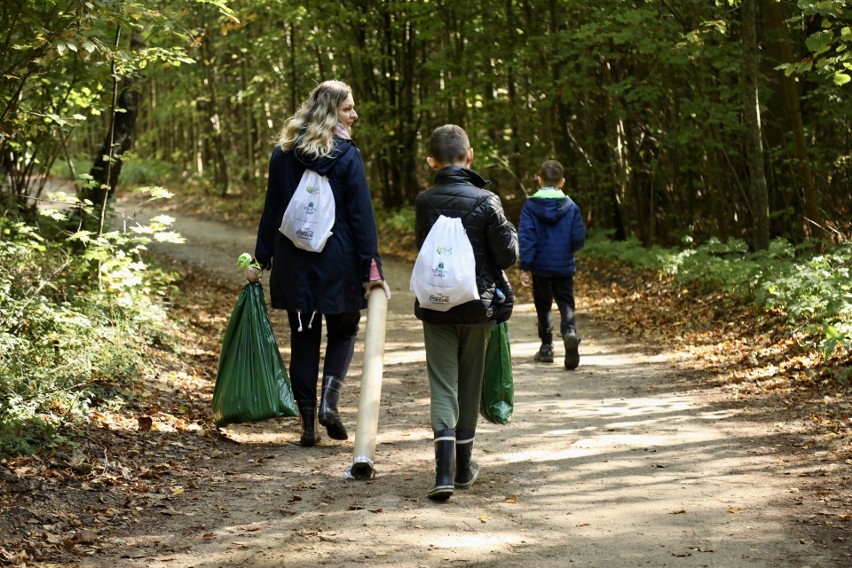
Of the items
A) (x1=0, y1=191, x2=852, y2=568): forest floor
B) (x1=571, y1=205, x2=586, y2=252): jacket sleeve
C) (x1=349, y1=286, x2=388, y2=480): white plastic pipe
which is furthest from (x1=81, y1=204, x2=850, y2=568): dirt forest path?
(x1=571, y1=205, x2=586, y2=252): jacket sleeve

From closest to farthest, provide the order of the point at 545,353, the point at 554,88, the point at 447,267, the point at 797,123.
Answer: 1. the point at 447,267
2. the point at 545,353
3. the point at 797,123
4. the point at 554,88

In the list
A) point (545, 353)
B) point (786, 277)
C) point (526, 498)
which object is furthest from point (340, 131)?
point (786, 277)

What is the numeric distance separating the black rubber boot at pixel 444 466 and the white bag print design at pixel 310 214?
154 cm

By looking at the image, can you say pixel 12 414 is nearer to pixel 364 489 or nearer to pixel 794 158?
pixel 364 489

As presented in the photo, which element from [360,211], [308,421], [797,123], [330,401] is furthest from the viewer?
[797,123]

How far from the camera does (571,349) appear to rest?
30.8 feet

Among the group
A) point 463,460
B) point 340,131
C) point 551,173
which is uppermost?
point 340,131

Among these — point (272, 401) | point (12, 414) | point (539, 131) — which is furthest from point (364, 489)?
point (539, 131)

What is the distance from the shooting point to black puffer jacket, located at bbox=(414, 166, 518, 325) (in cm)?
538

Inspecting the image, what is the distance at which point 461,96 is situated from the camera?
21547mm

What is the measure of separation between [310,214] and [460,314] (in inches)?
51.5

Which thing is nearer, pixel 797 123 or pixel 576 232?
pixel 576 232

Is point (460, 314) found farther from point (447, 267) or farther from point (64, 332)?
point (64, 332)

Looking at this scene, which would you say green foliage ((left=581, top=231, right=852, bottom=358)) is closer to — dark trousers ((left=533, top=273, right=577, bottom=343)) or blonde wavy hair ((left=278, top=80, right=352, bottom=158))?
dark trousers ((left=533, top=273, right=577, bottom=343))
